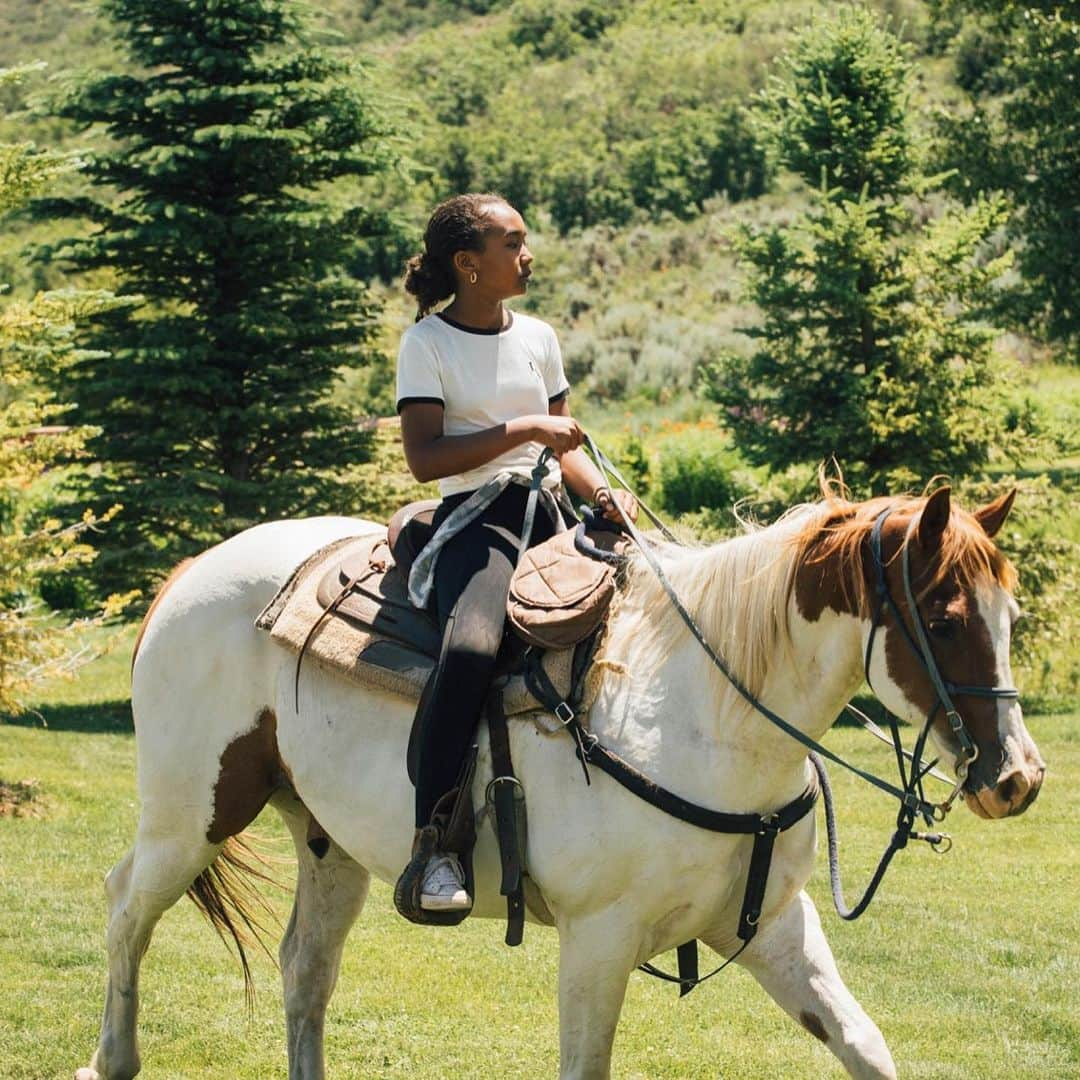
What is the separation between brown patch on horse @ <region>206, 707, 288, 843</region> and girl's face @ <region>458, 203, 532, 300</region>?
5.25 ft

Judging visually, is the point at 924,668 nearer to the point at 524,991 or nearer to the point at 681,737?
the point at 681,737

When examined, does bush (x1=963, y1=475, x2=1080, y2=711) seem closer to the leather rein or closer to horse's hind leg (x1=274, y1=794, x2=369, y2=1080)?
horse's hind leg (x1=274, y1=794, x2=369, y2=1080)

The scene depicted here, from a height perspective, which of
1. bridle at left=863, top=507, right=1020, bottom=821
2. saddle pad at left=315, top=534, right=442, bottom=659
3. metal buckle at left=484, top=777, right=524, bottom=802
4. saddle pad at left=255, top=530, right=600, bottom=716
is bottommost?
metal buckle at left=484, top=777, right=524, bottom=802

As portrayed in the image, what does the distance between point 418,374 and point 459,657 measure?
83 cm

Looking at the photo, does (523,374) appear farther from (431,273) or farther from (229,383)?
(229,383)

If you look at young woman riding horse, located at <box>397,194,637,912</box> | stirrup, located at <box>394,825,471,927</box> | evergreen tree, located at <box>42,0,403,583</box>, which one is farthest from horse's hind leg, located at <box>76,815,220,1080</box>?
evergreen tree, located at <box>42,0,403,583</box>

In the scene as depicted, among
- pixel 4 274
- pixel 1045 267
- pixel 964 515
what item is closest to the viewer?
pixel 964 515

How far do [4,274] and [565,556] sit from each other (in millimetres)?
37859

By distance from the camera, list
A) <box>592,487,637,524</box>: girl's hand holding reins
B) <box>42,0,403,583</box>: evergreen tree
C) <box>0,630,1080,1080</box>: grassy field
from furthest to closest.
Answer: <box>42,0,403,583</box>: evergreen tree
<box>0,630,1080,1080</box>: grassy field
<box>592,487,637,524</box>: girl's hand holding reins

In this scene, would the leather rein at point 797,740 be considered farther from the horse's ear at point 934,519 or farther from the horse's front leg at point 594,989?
the horse's front leg at point 594,989

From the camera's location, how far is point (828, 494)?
4.12 meters

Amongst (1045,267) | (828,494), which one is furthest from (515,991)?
(1045,267)

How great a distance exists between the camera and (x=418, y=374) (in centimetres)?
434

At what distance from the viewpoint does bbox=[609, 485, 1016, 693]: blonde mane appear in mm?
3684
